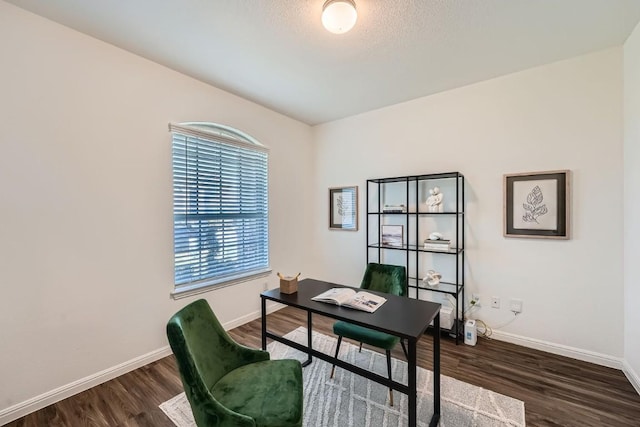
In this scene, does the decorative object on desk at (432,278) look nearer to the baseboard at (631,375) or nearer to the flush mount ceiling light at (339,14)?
the baseboard at (631,375)

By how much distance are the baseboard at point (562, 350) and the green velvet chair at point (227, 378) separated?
2294mm

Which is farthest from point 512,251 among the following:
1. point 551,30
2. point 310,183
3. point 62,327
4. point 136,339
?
point 62,327

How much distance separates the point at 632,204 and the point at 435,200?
1413mm

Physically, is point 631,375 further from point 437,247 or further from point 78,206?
point 78,206

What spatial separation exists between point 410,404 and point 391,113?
9.90ft

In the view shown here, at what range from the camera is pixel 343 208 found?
380 centimetres

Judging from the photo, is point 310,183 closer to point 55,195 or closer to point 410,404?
point 55,195

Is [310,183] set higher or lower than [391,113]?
lower

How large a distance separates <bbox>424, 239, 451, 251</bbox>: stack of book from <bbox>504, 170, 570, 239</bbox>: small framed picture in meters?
0.54

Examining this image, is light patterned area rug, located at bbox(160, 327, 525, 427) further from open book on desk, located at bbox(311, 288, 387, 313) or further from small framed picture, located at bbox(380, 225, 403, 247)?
small framed picture, located at bbox(380, 225, 403, 247)

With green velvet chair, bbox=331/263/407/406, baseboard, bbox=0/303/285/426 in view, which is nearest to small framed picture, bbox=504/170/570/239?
green velvet chair, bbox=331/263/407/406

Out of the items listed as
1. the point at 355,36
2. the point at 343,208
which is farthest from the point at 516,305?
the point at 355,36

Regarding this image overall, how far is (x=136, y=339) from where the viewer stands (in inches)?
89.8

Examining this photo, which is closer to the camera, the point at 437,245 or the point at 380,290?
the point at 380,290
